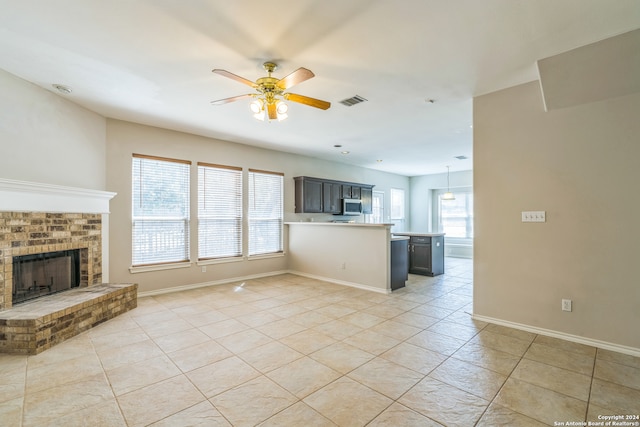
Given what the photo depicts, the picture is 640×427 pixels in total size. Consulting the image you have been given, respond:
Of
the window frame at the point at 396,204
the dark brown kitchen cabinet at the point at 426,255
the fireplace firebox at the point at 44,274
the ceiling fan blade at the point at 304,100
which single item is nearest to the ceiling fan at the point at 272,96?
the ceiling fan blade at the point at 304,100

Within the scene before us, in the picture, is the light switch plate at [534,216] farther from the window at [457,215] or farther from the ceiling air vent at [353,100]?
the window at [457,215]

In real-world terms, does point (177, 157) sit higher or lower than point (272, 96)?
lower

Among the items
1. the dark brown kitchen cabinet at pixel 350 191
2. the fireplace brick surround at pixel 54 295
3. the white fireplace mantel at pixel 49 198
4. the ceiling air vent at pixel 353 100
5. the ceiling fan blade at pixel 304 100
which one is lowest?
the fireplace brick surround at pixel 54 295

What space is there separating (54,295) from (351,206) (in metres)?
6.09

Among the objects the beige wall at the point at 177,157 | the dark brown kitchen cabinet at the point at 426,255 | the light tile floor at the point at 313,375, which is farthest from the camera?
the dark brown kitchen cabinet at the point at 426,255

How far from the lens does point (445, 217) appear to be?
10.0 m

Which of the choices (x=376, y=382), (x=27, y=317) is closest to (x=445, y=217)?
(x=376, y=382)

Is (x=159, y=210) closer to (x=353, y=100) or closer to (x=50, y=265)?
(x=50, y=265)

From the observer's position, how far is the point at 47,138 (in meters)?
3.57

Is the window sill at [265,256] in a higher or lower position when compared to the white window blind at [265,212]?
lower

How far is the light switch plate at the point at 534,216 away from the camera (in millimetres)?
3224

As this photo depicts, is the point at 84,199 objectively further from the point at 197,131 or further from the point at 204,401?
the point at 204,401

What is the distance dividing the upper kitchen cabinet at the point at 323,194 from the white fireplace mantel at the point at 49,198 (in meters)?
3.63

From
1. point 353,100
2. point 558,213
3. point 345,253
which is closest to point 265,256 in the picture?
point 345,253
